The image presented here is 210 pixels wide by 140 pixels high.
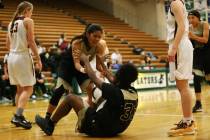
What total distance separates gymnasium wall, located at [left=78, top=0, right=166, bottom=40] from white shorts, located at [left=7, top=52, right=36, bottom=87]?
18.4 m

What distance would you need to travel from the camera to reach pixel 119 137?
4629 mm

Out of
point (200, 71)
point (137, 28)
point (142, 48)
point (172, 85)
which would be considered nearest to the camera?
point (200, 71)

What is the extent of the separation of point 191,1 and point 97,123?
1954 cm

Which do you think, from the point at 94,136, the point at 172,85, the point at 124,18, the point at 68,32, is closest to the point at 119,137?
the point at 94,136

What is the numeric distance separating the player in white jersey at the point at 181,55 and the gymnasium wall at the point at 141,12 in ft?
62.7

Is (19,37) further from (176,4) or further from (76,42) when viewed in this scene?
(176,4)

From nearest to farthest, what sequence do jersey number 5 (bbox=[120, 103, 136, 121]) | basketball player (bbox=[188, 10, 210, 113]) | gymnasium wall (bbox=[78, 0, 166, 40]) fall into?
1. jersey number 5 (bbox=[120, 103, 136, 121])
2. basketball player (bbox=[188, 10, 210, 113])
3. gymnasium wall (bbox=[78, 0, 166, 40])

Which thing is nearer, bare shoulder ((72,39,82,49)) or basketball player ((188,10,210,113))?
bare shoulder ((72,39,82,49))

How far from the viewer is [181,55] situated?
15.3 feet

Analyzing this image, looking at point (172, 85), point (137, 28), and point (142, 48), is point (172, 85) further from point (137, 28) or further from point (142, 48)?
point (137, 28)

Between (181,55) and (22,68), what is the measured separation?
2.20 meters

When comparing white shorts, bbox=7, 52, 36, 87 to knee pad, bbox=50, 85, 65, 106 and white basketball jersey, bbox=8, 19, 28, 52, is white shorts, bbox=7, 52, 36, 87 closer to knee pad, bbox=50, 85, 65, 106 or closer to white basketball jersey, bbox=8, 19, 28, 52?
white basketball jersey, bbox=8, 19, 28, 52

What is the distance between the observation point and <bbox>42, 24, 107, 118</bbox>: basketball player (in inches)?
188

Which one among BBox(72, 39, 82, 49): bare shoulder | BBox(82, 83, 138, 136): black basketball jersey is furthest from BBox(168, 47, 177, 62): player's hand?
BBox(72, 39, 82, 49): bare shoulder
